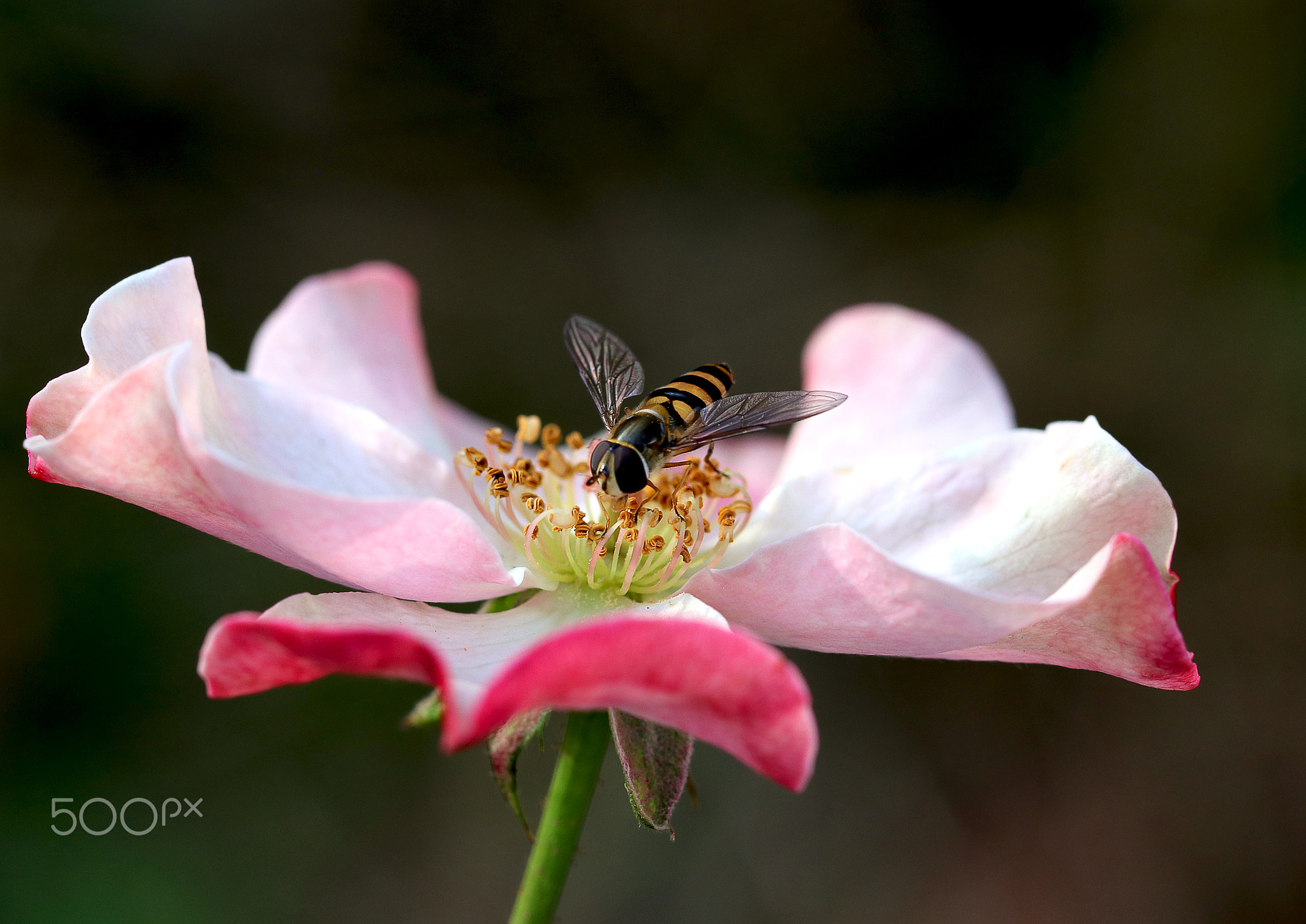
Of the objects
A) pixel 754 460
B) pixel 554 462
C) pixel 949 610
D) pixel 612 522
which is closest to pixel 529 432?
pixel 554 462

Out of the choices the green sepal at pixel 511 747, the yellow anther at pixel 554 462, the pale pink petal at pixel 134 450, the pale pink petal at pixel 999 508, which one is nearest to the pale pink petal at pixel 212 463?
the pale pink petal at pixel 134 450

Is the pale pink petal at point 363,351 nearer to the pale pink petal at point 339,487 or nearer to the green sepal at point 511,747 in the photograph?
the pale pink petal at point 339,487

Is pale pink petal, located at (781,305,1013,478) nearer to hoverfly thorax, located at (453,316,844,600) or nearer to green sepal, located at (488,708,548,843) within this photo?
hoverfly thorax, located at (453,316,844,600)

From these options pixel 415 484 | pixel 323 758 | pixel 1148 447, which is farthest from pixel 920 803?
pixel 415 484

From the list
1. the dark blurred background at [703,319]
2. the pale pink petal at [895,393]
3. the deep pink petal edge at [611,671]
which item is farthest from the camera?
the dark blurred background at [703,319]

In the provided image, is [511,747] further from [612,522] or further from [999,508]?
[999,508]

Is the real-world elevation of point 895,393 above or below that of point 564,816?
above
